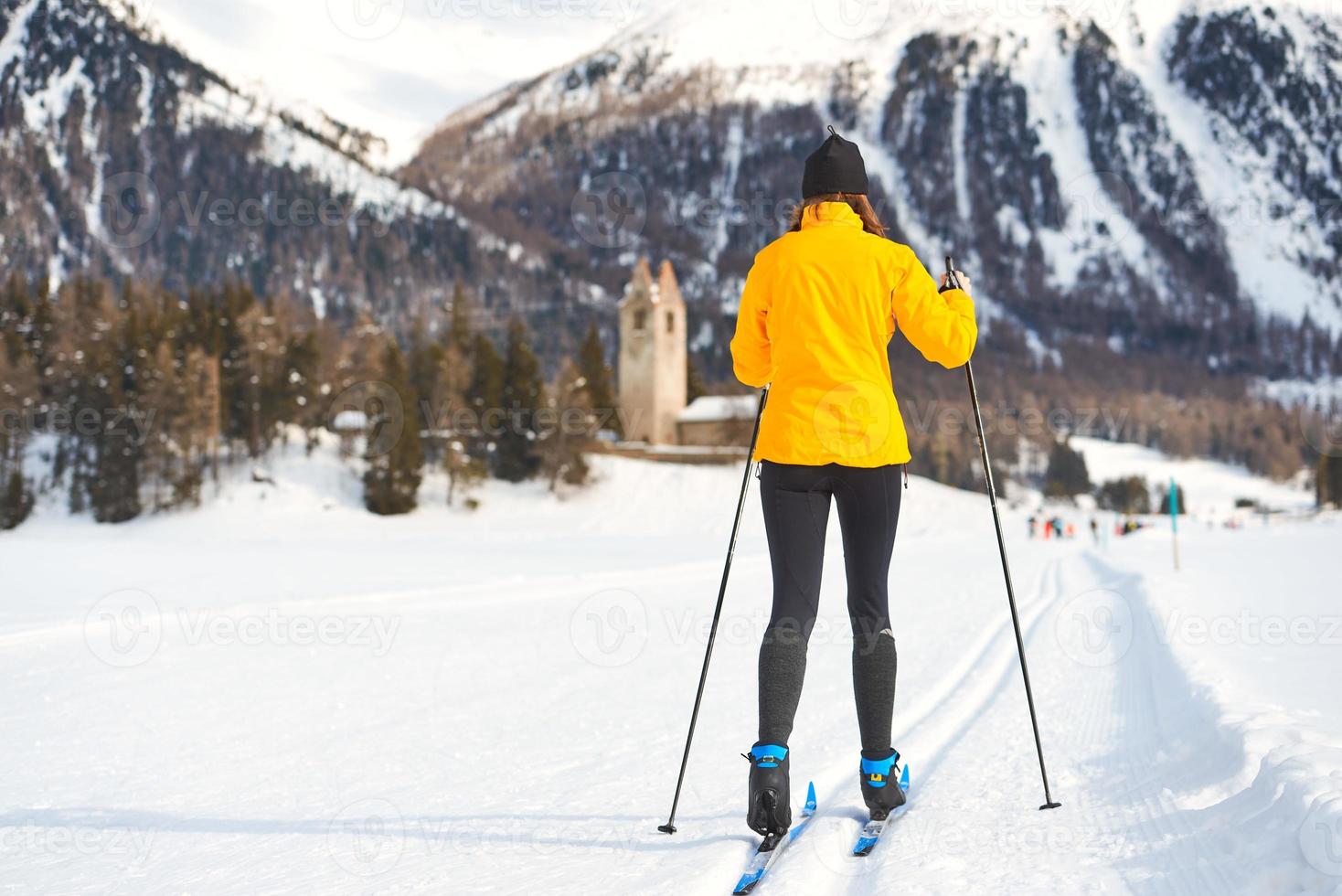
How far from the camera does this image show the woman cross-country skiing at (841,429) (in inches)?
122

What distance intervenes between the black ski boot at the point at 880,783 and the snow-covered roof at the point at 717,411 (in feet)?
249

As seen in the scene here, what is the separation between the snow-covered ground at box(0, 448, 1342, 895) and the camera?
9.21 feet

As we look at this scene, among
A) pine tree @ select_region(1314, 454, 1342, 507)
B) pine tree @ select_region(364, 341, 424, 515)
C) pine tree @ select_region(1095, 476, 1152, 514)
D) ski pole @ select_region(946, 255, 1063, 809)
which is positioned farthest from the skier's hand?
pine tree @ select_region(1095, 476, 1152, 514)

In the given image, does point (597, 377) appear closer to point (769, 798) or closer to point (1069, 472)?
point (769, 798)

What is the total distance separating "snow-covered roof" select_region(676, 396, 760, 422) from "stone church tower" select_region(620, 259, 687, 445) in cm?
133

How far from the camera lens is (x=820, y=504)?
3.16 metres

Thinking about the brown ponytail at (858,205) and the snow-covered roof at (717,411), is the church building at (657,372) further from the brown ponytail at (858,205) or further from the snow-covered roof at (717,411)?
the brown ponytail at (858,205)

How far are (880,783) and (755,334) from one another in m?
1.49

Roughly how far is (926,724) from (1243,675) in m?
1.87

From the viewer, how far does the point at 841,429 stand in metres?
3.08

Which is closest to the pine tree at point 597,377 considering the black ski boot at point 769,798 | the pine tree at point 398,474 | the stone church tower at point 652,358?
the stone church tower at point 652,358

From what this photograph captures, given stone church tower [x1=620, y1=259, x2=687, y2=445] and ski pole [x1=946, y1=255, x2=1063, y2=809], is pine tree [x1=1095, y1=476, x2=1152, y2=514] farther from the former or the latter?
ski pole [x1=946, y1=255, x2=1063, y2=809]

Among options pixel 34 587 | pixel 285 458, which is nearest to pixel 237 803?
pixel 34 587

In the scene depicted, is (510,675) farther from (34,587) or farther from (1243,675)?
(34,587)
